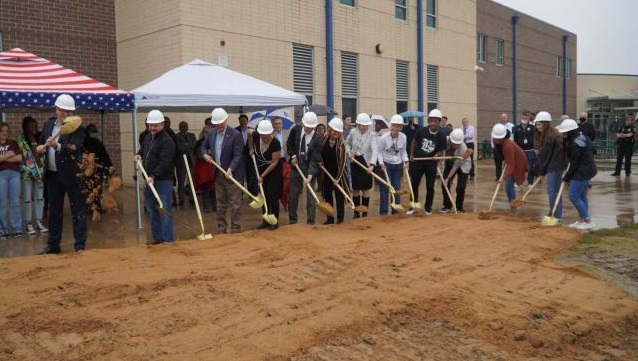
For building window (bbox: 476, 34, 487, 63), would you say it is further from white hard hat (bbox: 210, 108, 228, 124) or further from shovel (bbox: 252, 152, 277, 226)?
white hard hat (bbox: 210, 108, 228, 124)

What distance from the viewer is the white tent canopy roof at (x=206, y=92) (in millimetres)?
9977

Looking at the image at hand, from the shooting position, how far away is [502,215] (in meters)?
9.98

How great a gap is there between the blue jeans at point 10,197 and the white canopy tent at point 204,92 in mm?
1734

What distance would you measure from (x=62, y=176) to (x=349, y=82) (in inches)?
483

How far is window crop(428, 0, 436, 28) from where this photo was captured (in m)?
22.0

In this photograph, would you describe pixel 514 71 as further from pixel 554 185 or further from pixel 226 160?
pixel 226 160

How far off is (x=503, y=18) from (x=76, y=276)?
26.9 meters

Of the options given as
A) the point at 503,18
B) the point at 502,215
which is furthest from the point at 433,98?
the point at 502,215

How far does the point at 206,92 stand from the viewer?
1039 centimetres

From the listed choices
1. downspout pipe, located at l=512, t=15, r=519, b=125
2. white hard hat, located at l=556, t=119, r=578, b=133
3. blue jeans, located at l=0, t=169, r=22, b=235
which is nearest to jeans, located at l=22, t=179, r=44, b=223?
blue jeans, located at l=0, t=169, r=22, b=235

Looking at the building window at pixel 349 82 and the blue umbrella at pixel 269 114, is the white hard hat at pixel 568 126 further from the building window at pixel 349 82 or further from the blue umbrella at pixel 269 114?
the building window at pixel 349 82

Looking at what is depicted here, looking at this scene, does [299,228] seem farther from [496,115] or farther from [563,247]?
[496,115]

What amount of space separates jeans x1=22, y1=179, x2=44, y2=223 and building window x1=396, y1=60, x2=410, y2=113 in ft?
45.5

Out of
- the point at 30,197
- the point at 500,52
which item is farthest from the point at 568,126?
the point at 500,52
